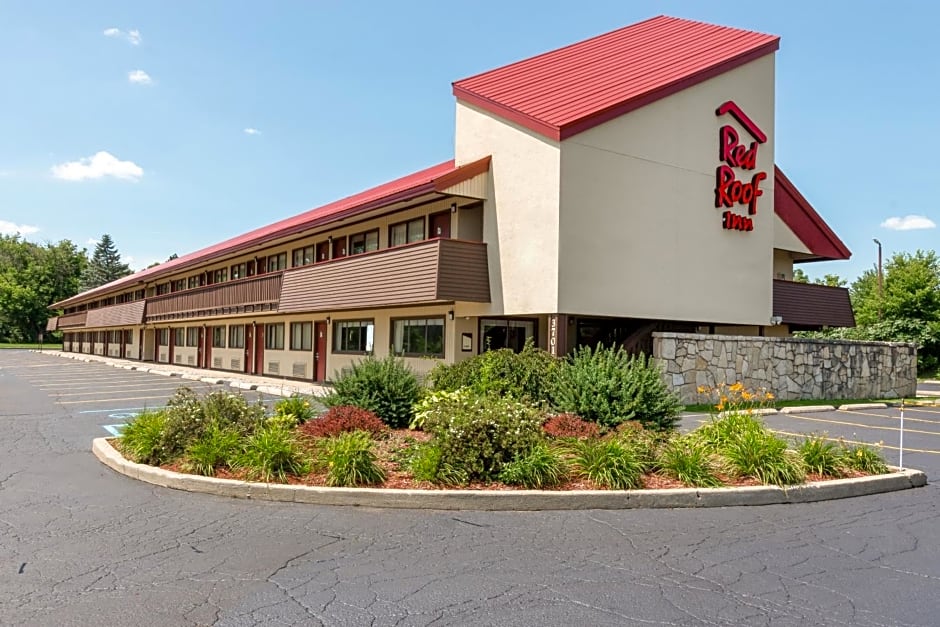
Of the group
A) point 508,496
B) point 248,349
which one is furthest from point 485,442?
point 248,349

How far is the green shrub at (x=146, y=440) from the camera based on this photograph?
938cm

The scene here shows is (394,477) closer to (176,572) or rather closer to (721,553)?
(176,572)

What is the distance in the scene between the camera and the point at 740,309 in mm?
21594

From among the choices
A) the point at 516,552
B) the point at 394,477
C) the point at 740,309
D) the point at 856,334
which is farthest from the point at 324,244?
the point at 856,334

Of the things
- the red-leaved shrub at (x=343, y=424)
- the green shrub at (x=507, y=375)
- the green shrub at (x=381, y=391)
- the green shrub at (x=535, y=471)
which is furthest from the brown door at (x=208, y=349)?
the green shrub at (x=535, y=471)

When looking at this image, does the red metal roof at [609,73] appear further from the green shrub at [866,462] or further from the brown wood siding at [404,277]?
the green shrub at [866,462]

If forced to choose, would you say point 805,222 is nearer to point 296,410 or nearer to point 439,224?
point 439,224

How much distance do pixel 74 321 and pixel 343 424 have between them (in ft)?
220

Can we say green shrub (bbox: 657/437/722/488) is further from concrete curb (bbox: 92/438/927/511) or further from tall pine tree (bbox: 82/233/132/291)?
tall pine tree (bbox: 82/233/132/291)

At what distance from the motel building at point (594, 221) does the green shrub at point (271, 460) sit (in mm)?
9556

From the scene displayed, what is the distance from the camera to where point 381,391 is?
39.1 feet

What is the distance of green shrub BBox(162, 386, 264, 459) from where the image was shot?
31.1 ft

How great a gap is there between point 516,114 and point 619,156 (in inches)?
113

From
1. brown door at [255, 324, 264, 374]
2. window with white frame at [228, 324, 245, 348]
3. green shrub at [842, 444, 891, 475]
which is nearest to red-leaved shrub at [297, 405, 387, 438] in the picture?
green shrub at [842, 444, 891, 475]
